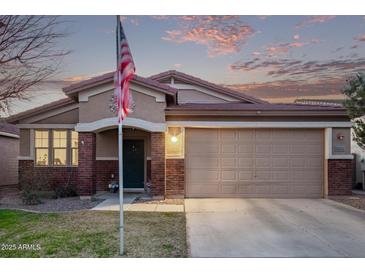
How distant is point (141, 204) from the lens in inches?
436

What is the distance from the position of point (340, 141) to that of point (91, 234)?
8782mm

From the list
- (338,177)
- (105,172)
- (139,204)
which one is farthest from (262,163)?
(105,172)

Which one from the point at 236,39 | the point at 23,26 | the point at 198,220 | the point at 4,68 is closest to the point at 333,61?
the point at 236,39

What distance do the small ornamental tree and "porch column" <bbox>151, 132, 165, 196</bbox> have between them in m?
5.61

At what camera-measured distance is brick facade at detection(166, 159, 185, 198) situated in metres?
12.1

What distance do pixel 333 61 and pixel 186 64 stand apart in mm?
5294

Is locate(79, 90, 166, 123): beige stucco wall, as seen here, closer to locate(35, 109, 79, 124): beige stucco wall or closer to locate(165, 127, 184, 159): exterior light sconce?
locate(165, 127, 184, 159): exterior light sconce

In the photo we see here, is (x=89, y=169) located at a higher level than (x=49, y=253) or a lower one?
higher

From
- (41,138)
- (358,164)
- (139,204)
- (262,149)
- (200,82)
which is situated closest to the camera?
(139,204)

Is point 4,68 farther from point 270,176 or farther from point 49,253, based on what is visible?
point 270,176

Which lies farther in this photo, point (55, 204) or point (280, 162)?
point (280, 162)

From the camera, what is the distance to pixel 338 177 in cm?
1230

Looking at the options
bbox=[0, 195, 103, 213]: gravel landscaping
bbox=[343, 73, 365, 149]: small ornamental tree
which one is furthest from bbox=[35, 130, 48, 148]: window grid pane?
bbox=[343, 73, 365, 149]: small ornamental tree

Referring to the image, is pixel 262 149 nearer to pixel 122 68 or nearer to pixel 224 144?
pixel 224 144
